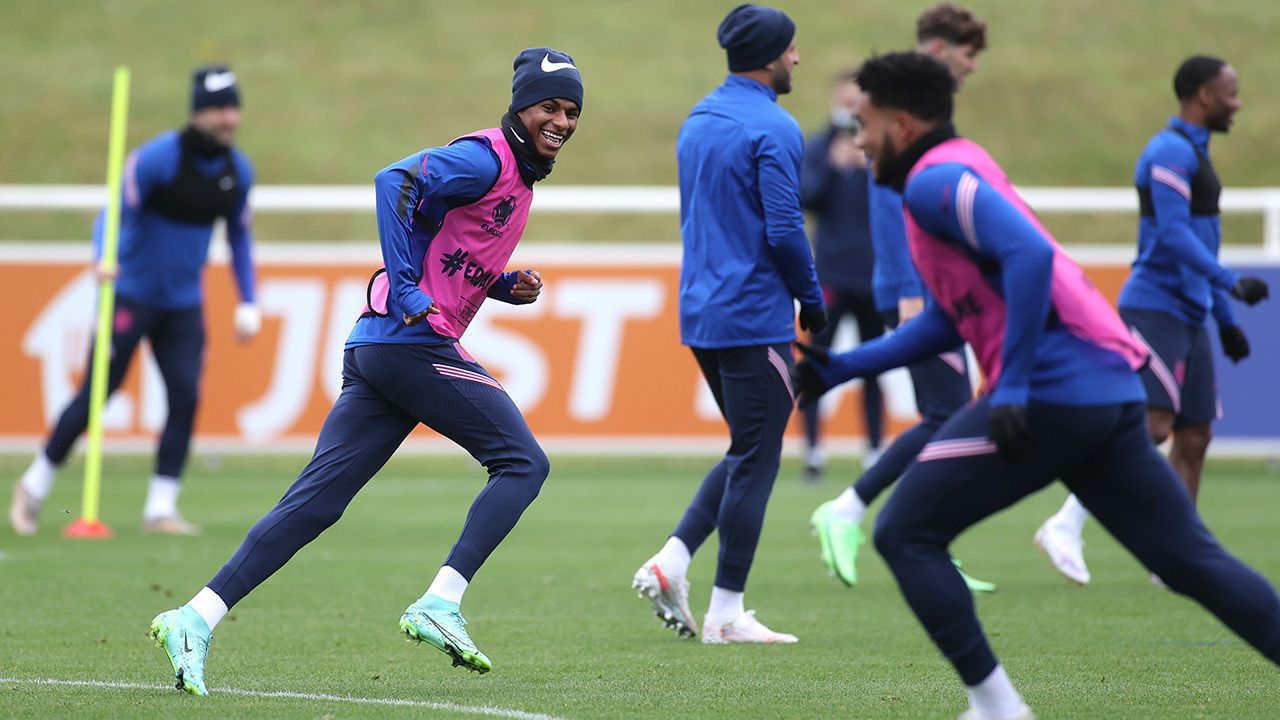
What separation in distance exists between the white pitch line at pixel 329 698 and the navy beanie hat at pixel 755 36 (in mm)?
2841

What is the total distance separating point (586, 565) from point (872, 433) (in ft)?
16.3

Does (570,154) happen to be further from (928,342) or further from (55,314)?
(928,342)

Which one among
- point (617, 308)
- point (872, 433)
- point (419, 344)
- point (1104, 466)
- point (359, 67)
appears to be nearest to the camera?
point (1104, 466)

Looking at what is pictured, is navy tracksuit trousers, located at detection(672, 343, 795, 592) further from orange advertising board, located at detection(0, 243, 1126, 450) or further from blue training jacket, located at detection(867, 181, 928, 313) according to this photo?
orange advertising board, located at detection(0, 243, 1126, 450)

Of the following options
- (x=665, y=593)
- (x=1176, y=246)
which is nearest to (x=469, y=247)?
(x=665, y=593)

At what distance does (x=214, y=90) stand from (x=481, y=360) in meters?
4.96

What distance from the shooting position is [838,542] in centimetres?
834

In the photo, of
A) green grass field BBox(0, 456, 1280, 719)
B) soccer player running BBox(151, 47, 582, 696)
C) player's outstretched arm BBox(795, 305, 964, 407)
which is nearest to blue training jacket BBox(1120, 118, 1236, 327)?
green grass field BBox(0, 456, 1280, 719)

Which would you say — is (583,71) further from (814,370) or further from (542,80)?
(814,370)

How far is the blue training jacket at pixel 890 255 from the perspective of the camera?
28.2 feet

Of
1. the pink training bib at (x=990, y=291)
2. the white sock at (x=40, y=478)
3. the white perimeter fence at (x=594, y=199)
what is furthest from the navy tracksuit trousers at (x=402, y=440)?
the white perimeter fence at (x=594, y=199)

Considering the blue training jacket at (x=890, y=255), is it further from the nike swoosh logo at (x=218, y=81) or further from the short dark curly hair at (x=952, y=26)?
the nike swoosh logo at (x=218, y=81)

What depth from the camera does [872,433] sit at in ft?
47.3

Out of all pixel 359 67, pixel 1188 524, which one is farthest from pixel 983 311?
pixel 359 67
